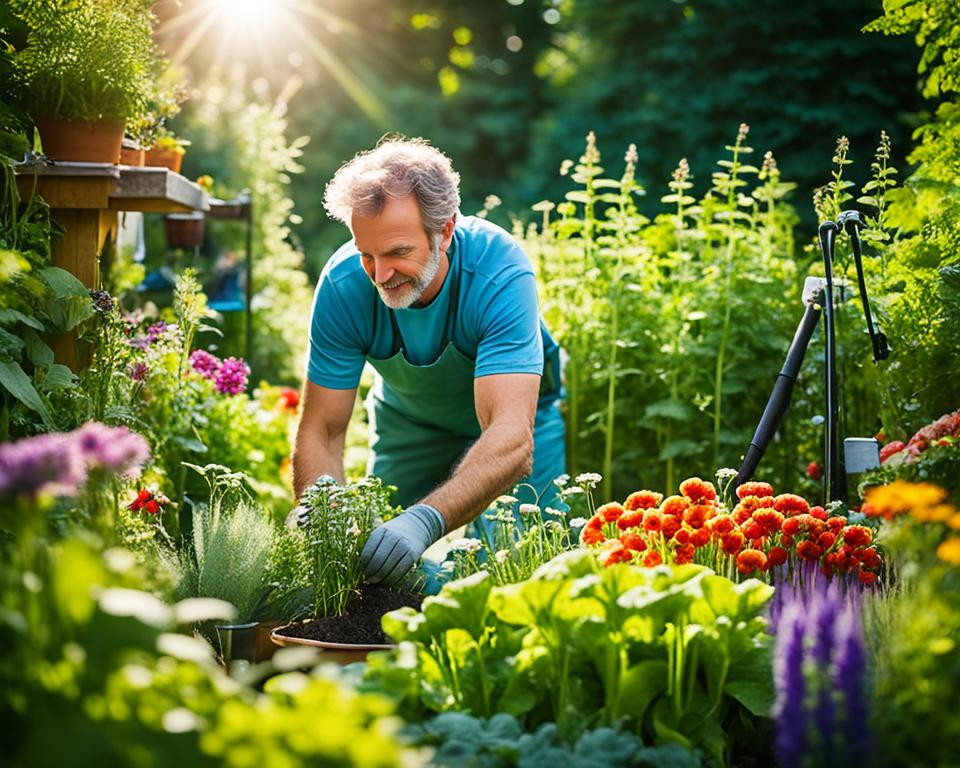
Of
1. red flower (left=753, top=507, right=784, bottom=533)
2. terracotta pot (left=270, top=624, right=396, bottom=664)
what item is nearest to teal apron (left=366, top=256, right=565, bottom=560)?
red flower (left=753, top=507, right=784, bottom=533)

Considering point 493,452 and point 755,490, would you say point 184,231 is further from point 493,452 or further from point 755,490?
point 755,490

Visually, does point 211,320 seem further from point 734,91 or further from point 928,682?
point 734,91

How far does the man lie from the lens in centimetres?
286

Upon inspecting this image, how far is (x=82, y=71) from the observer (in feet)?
9.43

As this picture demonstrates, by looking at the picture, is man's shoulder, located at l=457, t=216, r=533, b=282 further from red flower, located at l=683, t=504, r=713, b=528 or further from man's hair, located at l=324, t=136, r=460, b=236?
red flower, located at l=683, t=504, r=713, b=528

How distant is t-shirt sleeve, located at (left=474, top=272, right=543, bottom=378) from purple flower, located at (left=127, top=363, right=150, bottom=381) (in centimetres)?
103

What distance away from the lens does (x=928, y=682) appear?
1.42 meters

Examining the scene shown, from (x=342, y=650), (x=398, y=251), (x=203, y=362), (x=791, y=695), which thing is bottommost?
(x=342, y=650)

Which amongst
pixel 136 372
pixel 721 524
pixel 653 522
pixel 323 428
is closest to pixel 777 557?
pixel 721 524

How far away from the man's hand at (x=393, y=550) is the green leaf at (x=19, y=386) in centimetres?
79

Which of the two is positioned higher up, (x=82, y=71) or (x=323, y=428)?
(x=82, y=71)

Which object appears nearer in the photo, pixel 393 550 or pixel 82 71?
pixel 393 550

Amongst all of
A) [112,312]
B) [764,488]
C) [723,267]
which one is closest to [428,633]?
[764,488]

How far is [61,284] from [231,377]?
61.4 inches
